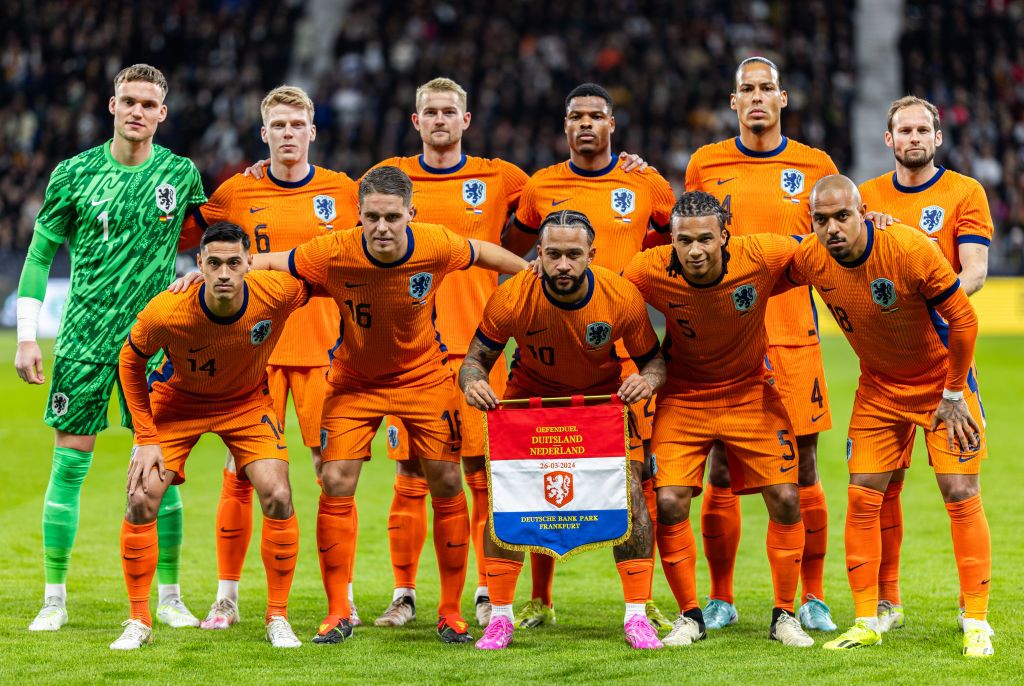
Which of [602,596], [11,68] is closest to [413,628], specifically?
[602,596]

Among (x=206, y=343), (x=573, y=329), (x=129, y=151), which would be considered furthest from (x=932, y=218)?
(x=129, y=151)

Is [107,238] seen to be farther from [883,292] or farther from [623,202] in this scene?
[883,292]

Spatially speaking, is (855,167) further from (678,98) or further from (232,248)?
(232,248)

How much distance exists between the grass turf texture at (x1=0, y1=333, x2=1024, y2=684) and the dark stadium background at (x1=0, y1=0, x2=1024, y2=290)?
12.5 meters

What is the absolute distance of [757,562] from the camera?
8930mm

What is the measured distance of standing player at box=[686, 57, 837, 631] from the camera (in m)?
6.89

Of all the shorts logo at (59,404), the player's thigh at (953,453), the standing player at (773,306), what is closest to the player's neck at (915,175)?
the standing player at (773,306)

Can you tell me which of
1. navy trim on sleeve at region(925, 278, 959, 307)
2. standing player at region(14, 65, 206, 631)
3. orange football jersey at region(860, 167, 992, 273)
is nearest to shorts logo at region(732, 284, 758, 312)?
navy trim on sleeve at region(925, 278, 959, 307)

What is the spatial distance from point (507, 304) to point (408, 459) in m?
1.24

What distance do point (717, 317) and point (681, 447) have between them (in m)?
0.66

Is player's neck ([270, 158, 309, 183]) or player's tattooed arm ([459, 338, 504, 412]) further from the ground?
player's neck ([270, 158, 309, 183])

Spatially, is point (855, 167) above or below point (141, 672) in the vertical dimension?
above

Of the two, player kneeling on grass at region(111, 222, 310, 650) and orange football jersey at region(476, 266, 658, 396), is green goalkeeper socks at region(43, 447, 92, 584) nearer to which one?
player kneeling on grass at region(111, 222, 310, 650)

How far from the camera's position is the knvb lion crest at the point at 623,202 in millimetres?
7113
